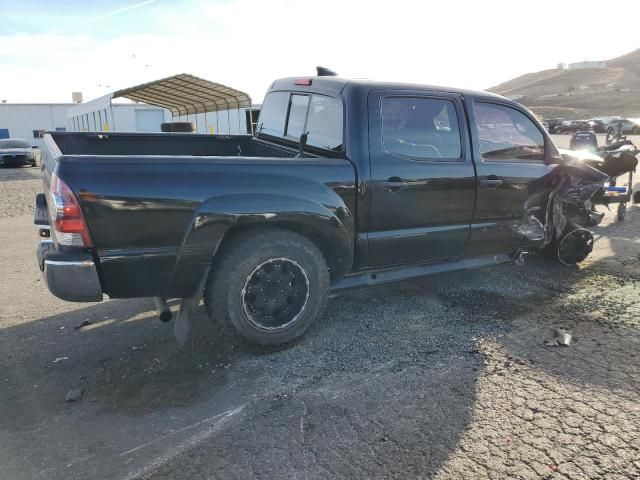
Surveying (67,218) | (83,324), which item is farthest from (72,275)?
(83,324)

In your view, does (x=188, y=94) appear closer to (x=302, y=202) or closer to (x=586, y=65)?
(x=302, y=202)

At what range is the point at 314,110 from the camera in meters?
4.18

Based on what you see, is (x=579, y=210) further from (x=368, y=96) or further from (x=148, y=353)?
(x=148, y=353)

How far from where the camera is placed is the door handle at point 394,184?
3769 millimetres

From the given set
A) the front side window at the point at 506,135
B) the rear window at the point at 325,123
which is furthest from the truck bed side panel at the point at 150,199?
the front side window at the point at 506,135

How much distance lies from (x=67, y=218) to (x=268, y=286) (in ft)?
4.53

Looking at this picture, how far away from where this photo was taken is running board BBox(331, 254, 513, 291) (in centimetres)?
395

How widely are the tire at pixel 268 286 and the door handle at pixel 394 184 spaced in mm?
747

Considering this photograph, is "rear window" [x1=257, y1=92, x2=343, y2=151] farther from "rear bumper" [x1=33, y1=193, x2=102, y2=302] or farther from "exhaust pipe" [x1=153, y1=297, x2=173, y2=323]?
"rear bumper" [x1=33, y1=193, x2=102, y2=302]

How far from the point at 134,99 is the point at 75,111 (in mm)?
13752

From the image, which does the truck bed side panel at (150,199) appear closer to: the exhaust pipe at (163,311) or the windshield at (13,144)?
the exhaust pipe at (163,311)

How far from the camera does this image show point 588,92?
275ft

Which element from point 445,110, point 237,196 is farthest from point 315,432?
point 445,110

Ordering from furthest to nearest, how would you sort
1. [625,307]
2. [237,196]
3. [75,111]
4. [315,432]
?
[75,111], [625,307], [237,196], [315,432]
